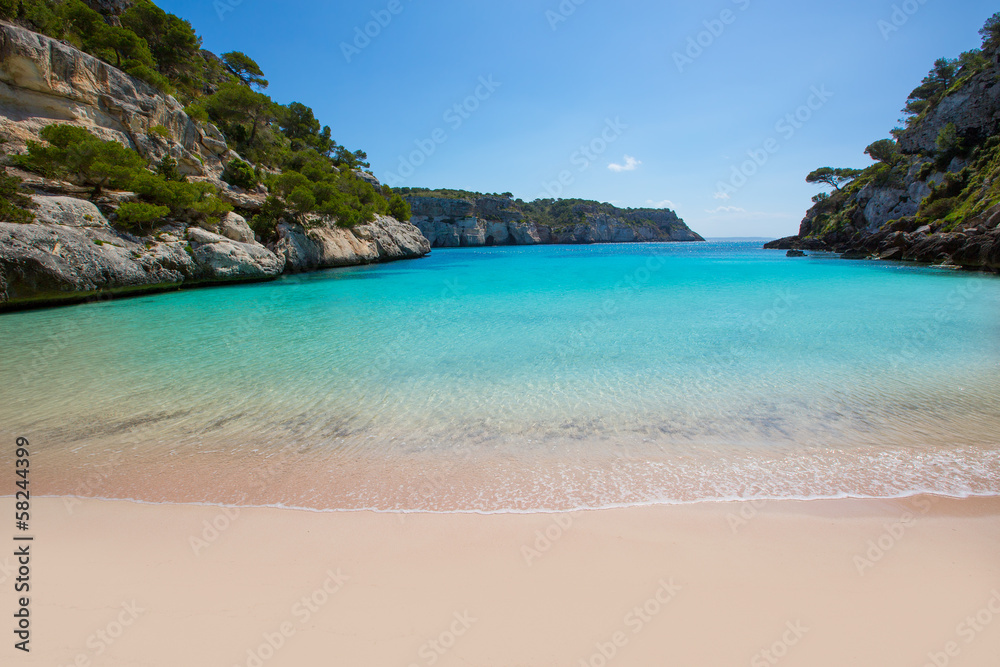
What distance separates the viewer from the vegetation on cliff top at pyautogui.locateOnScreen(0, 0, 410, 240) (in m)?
19.6

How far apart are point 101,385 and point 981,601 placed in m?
9.91

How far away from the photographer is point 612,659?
2008 mm

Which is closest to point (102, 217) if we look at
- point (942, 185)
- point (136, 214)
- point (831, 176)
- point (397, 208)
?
point (136, 214)

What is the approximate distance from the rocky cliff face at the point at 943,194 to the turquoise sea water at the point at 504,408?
20.0 meters

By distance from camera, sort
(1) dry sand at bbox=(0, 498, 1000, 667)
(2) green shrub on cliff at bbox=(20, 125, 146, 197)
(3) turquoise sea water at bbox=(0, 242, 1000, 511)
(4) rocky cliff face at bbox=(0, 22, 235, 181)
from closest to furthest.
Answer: (1) dry sand at bbox=(0, 498, 1000, 667), (3) turquoise sea water at bbox=(0, 242, 1000, 511), (2) green shrub on cliff at bbox=(20, 125, 146, 197), (4) rocky cliff face at bbox=(0, 22, 235, 181)

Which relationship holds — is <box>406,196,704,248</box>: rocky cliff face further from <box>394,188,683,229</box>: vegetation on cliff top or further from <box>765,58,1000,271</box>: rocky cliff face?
<box>765,58,1000,271</box>: rocky cliff face

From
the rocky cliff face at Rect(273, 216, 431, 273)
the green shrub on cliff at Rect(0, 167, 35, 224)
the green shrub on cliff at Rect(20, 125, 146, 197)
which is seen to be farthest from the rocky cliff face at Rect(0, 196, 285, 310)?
the rocky cliff face at Rect(273, 216, 431, 273)

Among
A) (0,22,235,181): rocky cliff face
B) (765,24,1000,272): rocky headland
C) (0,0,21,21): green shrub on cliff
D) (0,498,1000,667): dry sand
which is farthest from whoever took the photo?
(765,24,1000,272): rocky headland

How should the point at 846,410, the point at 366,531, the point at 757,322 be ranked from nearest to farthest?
the point at 366,531 → the point at 846,410 → the point at 757,322

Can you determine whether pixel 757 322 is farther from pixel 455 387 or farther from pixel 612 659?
pixel 612 659

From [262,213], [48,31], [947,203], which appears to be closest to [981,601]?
[262,213]

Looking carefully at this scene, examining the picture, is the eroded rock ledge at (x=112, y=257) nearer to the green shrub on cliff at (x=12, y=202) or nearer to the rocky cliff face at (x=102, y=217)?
Answer: the rocky cliff face at (x=102, y=217)

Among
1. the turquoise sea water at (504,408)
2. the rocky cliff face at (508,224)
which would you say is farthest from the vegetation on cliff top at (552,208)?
the turquoise sea water at (504,408)

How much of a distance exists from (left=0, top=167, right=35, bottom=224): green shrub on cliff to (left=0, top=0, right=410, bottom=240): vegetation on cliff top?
2995 millimetres
